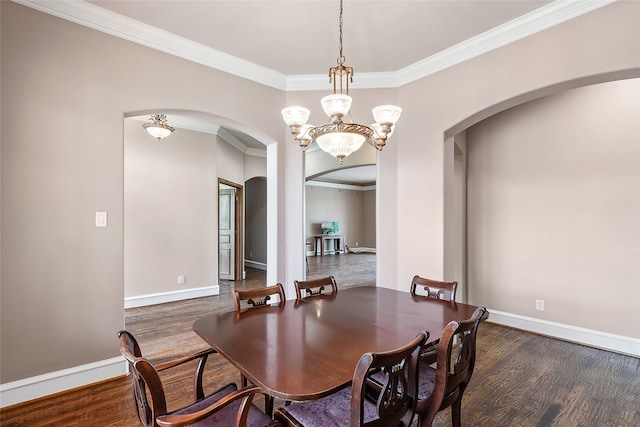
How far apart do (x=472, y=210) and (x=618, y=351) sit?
2.12 metres

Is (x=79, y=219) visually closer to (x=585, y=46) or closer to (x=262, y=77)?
(x=262, y=77)

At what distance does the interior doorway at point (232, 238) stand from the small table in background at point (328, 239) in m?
5.04

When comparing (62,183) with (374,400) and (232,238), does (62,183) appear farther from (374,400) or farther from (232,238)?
(232,238)

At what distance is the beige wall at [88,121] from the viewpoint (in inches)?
90.2

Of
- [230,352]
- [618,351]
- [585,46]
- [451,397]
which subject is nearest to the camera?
[230,352]

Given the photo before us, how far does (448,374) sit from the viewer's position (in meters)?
1.59

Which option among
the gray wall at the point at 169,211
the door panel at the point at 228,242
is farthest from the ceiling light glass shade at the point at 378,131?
the door panel at the point at 228,242

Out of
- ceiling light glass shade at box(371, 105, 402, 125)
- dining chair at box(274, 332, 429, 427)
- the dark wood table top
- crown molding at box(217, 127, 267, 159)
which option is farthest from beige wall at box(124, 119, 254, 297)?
dining chair at box(274, 332, 429, 427)

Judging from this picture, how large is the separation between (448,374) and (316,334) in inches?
27.9

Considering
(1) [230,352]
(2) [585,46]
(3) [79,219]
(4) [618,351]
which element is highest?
(2) [585,46]

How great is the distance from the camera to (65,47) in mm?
2496

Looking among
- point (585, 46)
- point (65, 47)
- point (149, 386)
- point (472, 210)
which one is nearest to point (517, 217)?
point (472, 210)

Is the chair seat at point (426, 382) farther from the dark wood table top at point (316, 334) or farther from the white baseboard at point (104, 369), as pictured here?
the white baseboard at point (104, 369)

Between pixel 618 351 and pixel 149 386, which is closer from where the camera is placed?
pixel 149 386
